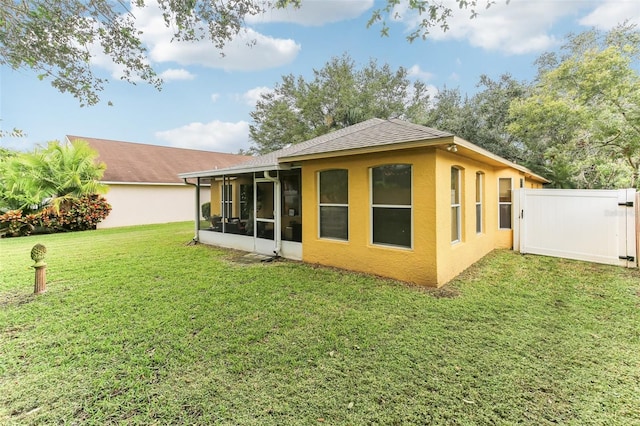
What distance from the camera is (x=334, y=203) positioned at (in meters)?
6.74

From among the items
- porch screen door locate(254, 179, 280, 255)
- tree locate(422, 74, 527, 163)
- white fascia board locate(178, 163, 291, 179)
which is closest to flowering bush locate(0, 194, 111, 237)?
white fascia board locate(178, 163, 291, 179)

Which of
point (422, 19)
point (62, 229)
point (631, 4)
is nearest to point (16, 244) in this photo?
point (62, 229)

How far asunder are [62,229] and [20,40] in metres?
13.8

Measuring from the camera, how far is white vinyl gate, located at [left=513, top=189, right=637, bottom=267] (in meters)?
6.40

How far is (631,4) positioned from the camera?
10555mm

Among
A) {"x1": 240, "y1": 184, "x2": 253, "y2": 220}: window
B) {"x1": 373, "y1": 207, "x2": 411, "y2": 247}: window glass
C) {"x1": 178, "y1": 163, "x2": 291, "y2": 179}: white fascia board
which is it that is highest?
{"x1": 178, "y1": 163, "x2": 291, "y2": 179}: white fascia board

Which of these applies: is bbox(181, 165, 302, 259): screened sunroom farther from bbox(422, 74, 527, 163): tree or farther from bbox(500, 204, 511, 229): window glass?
bbox(422, 74, 527, 163): tree

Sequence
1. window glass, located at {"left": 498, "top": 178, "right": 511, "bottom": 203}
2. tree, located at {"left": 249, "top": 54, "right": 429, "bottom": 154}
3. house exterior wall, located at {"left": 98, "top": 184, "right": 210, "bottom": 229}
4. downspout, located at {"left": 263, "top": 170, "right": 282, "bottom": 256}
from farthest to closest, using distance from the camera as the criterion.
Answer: tree, located at {"left": 249, "top": 54, "right": 429, "bottom": 154} < house exterior wall, located at {"left": 98, "top": 184, "right": 210, "bottom": 229} < window glass, located at {"left": 498, "top": 178, "right": 511, "bottom": 203} < downspout, located at {"left": 263, "top": 170, "right": 282, "bottom": 256}

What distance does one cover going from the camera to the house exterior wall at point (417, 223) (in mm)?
5273

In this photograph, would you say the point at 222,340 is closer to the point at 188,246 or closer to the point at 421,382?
the point at 421,382

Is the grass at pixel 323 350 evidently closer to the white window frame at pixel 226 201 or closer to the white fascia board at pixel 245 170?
the white fascia board at pixel 245 170

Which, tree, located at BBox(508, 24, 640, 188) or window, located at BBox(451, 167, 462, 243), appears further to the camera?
tree, located at BBox(508, 24, 640, 188)

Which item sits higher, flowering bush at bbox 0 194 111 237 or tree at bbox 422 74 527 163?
tree at bbox 422 74 527 163

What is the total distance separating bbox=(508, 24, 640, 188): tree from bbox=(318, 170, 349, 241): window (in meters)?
11.7
